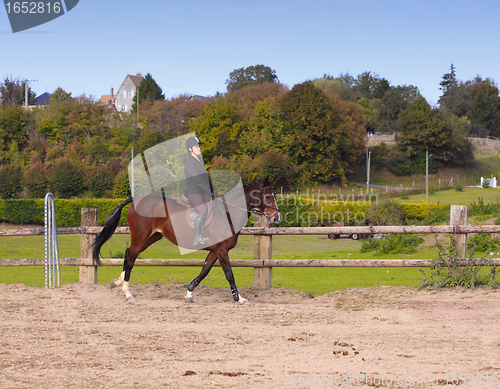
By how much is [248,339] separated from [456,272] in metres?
4.39

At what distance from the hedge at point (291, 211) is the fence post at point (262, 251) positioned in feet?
84.1

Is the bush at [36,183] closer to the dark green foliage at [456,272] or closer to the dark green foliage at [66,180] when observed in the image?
the dark green foliage at [66,180]

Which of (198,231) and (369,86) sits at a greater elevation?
(369,86)

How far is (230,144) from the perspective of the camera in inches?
2233

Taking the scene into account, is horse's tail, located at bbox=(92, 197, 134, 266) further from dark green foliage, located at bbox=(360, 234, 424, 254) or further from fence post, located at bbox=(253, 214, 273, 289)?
dark green foliage, located at bbox=(360, 234, 424, 254)

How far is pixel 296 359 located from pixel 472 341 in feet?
6.54

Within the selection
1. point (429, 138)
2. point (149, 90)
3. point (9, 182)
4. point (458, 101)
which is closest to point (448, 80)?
point (458, 101)

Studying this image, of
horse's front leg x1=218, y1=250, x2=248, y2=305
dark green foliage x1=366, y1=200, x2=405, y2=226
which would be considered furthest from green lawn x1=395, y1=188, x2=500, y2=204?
horse's front leg x1=218, y1=250, x2=248, y2=305

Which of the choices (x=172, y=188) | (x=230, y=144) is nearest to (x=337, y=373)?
(x=172, y=188)

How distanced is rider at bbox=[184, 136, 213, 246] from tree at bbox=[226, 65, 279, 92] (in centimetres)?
7850

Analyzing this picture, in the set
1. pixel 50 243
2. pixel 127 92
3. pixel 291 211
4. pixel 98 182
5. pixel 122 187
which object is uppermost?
pixel 127 92

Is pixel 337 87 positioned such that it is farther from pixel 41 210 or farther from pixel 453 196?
pixel 41 210

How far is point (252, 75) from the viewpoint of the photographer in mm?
84625

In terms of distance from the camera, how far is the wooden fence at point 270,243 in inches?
306
